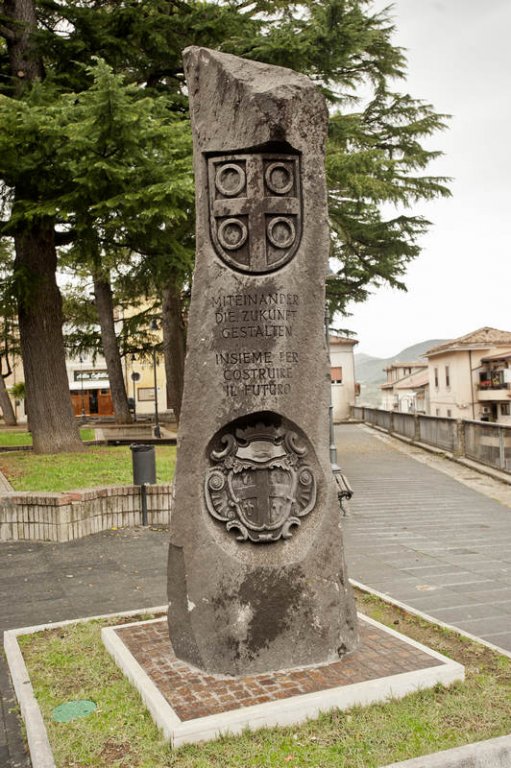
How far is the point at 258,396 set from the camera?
484cm

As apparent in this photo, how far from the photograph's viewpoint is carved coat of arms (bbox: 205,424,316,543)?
4.88m

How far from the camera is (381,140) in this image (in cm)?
2080

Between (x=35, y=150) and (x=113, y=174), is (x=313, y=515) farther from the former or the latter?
(x=35, y=150)

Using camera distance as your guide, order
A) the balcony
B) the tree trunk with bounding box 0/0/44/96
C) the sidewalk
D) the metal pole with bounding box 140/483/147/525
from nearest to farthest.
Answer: the sidewalk < the metal pole with bounding box 140/483/147/525 < the tree trunk with bounding box 0/0/44/96 < the balcony

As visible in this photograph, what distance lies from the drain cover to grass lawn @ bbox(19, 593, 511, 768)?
5cm

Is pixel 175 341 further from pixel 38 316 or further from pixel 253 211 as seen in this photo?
pixel 253 211

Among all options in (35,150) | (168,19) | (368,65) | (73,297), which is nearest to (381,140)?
(368,65)

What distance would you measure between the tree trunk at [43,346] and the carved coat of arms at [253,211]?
10.2 m

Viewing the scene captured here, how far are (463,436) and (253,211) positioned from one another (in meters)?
16.5

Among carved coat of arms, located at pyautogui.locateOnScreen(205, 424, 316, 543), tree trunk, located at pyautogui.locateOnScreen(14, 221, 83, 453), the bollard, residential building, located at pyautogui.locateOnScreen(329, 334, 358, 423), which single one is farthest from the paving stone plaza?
residential building, located at pyautogui.locateOnScreen(329, 334, 358, 423)

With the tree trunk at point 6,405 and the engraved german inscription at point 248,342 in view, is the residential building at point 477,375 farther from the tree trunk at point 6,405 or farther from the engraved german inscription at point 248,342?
the engraved german inscription at point 248,342

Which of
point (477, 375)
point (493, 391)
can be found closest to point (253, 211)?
point (493, 391)

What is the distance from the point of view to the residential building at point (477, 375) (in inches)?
1767

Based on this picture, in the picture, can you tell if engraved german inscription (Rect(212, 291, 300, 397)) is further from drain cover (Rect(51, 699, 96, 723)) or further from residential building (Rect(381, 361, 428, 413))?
residential building (Rect(381, 361, 428, 413))
